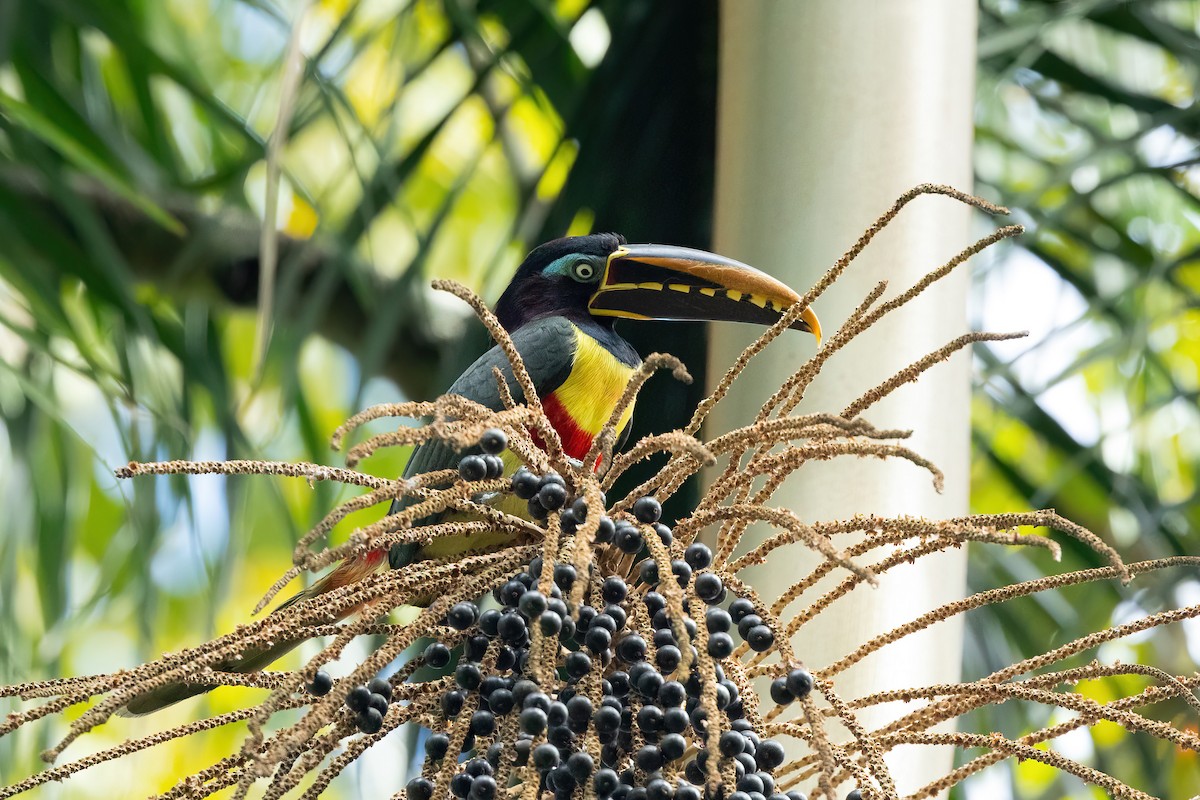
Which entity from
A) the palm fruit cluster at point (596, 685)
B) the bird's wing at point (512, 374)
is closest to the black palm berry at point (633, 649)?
the palm fruit cluster at point (596, 685)

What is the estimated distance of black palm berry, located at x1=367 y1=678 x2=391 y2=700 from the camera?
801mm

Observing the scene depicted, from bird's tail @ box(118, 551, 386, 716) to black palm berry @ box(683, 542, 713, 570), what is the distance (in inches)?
8.1

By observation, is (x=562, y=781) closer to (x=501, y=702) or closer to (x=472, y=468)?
(x=501, y=702)

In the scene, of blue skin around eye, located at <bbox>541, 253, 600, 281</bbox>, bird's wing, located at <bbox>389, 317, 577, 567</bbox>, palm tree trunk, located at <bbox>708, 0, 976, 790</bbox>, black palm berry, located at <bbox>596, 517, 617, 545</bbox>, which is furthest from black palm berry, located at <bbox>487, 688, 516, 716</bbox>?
blue skin around eye, located at <bbox>541, 253, 600, 281</bbox>

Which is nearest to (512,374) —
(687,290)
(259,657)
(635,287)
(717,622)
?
(635,287)

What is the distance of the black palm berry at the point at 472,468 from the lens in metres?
0.84

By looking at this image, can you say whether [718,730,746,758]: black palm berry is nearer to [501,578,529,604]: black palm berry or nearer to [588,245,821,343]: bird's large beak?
[501,578,529,604]: black palm berry

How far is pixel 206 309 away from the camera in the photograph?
82.4 inches

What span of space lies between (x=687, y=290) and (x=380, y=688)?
698 mm

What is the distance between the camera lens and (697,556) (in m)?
0.82

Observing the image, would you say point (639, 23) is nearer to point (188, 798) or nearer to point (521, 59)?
point (521, 59)

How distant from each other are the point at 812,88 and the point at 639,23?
0.42 metres

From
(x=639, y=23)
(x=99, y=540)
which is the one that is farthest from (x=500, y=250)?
(x=99, y=540)

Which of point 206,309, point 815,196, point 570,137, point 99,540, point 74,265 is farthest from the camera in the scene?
point 99,540
